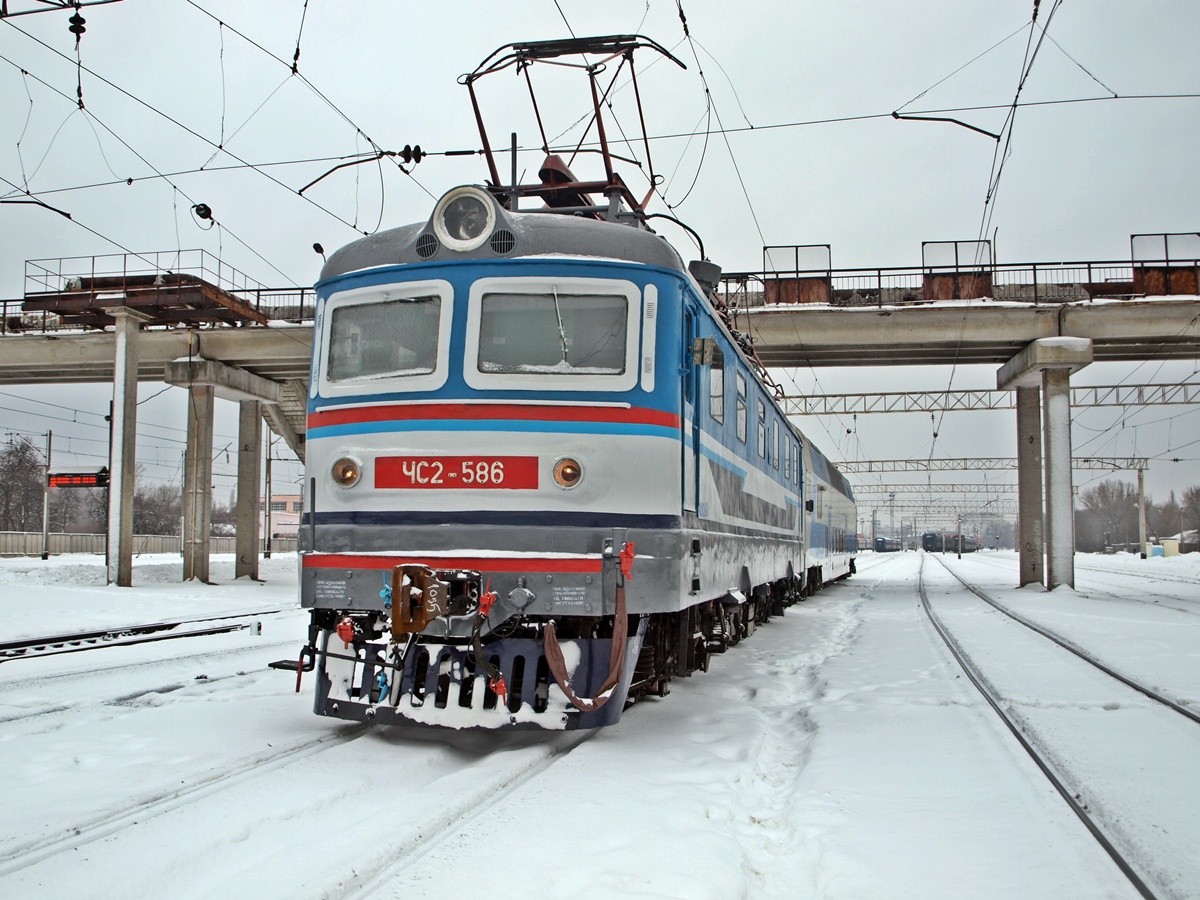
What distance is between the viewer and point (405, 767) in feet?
17.5

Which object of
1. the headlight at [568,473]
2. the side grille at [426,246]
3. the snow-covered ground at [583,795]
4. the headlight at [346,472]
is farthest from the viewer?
the side grille at [426,246]

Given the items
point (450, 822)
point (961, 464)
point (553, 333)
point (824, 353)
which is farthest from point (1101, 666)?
point (961, 464)

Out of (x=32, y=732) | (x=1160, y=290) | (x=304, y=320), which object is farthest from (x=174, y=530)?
(x=32, y=732)

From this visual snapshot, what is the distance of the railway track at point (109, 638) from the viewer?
33.5 ft

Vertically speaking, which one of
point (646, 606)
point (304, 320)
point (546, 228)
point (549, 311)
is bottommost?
point (646, 606)

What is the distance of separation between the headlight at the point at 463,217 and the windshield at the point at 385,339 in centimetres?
41

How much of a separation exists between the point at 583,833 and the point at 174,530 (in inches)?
3305

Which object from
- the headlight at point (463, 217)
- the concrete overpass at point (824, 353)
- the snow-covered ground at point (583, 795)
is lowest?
the snow-covered ground at point (583, 795)

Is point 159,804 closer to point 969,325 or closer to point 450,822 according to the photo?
point 450,822

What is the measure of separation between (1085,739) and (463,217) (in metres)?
5.43

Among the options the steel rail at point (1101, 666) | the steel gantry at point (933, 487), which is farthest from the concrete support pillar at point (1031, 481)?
the steel gantry at point (933, 487)

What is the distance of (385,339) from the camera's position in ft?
20.9

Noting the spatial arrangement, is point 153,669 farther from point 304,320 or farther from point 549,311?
point 304,320

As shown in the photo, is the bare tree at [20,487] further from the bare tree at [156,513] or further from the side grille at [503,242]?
the side grille at [503,242]
